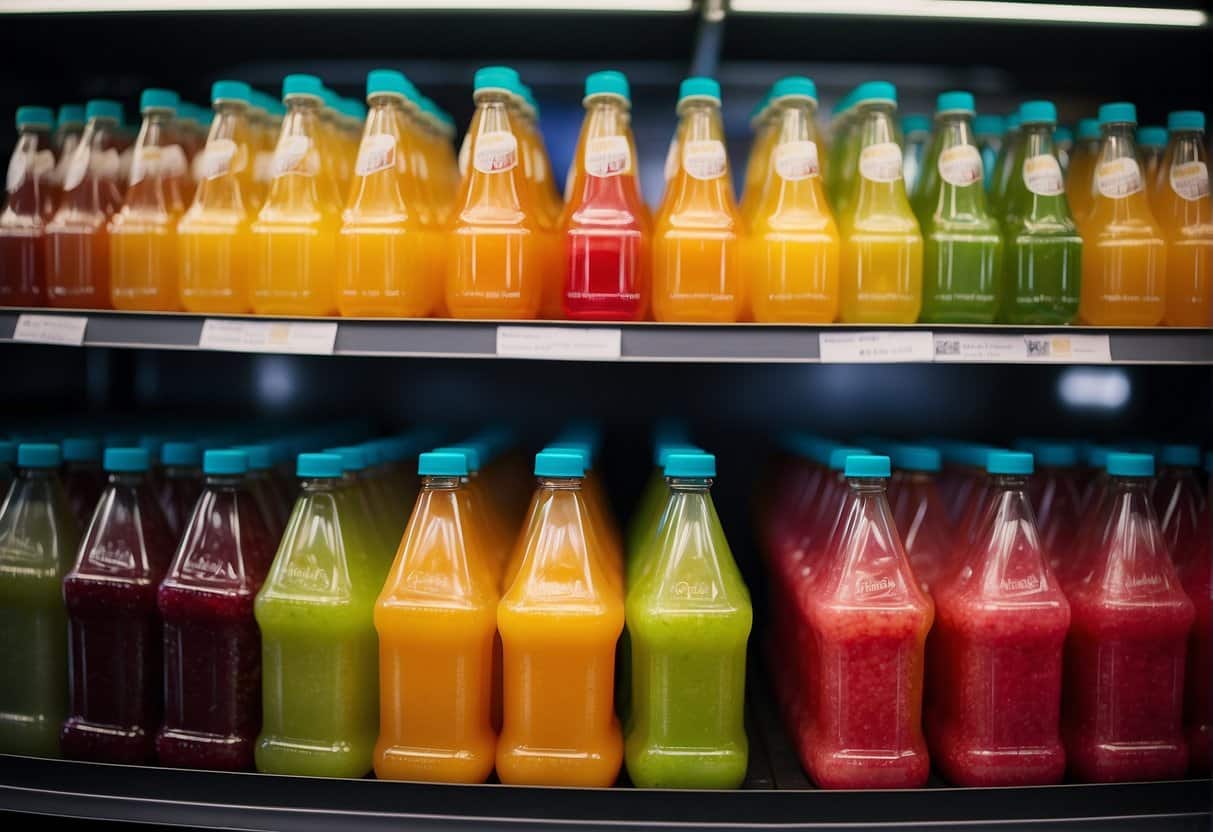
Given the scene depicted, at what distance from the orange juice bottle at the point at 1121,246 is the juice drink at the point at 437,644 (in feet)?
3.49

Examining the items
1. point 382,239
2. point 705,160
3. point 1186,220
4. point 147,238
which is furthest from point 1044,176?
point 147,238

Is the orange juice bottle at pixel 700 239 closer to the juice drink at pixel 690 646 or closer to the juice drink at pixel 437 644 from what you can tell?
the juice drink at pixel 690 646

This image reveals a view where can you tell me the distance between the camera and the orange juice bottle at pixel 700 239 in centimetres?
126

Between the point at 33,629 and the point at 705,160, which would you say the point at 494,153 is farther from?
the point at 33,629

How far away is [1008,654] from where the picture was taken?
47.8 inches

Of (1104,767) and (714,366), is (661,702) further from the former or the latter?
(714,366)

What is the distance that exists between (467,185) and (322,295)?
29cm

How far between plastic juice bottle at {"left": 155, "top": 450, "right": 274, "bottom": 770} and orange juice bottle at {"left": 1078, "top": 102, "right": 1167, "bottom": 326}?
4.61 ft

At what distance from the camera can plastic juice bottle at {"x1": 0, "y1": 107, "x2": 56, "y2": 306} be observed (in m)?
1.41

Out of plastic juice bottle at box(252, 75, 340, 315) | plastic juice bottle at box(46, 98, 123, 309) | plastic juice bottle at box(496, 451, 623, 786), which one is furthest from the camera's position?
plastic juice bottle at box(46, 98, 123, 309)

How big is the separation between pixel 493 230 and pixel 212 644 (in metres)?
0.79

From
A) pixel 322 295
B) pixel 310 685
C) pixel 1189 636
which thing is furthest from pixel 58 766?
pixel 1189 636

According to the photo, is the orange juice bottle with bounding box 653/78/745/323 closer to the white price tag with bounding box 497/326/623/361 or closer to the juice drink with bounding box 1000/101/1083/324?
the white price tag with bounding box 497/326/623/361

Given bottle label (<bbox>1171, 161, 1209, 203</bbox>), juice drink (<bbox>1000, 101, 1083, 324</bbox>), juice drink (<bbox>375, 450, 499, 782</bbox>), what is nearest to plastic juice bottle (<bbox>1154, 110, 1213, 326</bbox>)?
bottle label (<bbox>1171, 161, 1209, 203</bbox>)
